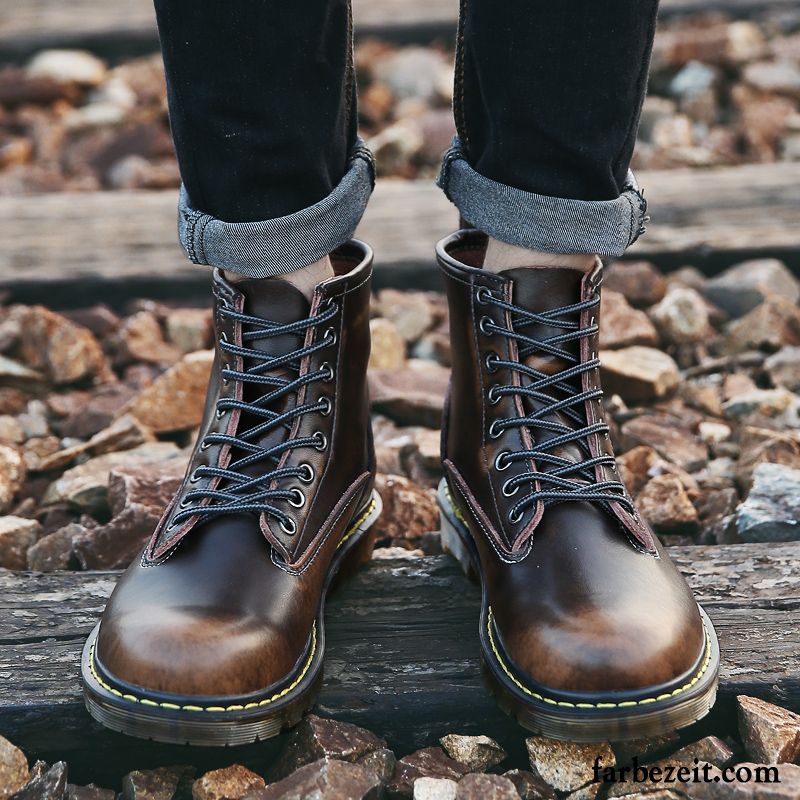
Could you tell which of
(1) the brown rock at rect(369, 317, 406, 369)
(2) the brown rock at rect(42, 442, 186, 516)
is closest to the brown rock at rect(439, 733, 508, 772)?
(2) the brown rock at rect(42, 442, 186, 516)

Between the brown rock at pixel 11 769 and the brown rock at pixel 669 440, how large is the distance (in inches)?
→ 62.6

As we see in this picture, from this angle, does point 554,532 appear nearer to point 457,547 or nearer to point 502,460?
point 502,460

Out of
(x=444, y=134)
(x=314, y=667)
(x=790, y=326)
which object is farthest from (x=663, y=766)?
(x=444, y=134)

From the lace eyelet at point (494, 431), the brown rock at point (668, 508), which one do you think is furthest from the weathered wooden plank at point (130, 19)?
the lace eyelet at point (494, 431)

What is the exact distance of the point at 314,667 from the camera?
156 centimetres

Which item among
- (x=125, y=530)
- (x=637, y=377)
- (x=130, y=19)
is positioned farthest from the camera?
(x=130, y=19)

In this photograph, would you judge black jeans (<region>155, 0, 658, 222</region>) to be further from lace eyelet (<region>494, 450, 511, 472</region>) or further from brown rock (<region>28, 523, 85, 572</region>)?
brown rock (<region>28, 523, 85, 572</region>)

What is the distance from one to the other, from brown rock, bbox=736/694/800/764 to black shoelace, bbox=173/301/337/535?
0.74 m

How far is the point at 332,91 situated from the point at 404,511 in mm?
929

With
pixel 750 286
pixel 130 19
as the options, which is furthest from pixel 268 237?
pixel 130 19

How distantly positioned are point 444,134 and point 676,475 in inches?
108

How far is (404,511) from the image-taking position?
2.21 metres

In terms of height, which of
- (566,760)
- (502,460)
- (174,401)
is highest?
(502,460)

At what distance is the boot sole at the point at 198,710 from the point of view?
4.60 ft
